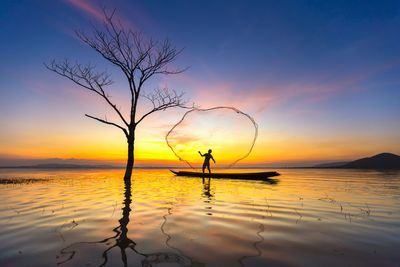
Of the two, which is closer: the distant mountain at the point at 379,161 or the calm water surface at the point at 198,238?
the calm water surface at the point at 198,238

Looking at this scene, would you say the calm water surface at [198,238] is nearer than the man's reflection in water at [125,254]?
No

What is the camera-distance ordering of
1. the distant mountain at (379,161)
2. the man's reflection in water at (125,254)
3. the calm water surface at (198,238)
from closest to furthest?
the man's reflection in water at (125,254)
the calm water surface at (198,238)
the distant mountain at (379,161)

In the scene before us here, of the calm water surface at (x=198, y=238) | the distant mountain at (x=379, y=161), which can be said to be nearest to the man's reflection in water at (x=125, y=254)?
the calm water surface at (x=198, y=238)

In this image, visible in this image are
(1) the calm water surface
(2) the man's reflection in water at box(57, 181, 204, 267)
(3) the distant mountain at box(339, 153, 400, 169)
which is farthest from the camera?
(3) the distant mountain at box(339, 153, 400, 169)

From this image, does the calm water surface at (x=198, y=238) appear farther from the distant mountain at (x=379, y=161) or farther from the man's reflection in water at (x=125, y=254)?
the distant mountain at (x=379, y=161)

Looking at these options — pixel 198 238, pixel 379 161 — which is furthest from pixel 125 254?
pixel 379 161

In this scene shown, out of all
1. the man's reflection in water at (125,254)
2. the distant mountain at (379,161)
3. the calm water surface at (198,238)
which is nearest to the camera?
the man's reflection in water at (125,254)

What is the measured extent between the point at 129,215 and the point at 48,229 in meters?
1.99

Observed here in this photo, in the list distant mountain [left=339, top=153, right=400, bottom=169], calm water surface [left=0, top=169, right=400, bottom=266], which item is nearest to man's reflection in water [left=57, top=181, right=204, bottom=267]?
calm water surface [left=0, top=169, right=400, bottom=266]

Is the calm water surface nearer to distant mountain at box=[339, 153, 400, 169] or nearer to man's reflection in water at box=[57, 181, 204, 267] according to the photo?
man's reflection in water at box=[57, 181, 204, 267]

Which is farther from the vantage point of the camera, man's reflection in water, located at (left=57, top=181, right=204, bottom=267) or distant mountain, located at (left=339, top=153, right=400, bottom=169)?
distant mountain, located at (left=339, top=153, right=400, bottom=169)

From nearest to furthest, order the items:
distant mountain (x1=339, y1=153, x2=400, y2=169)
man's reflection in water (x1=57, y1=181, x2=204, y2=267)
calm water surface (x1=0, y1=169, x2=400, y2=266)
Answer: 1. man's reflection in water (x1=57, y1=181, x2=204, y2=267)
2. calm water surface (x1=0, y1=169, x2=400, y2=266)
3. distant mountain (x1=339, y1=153, x2=400, y2=169)

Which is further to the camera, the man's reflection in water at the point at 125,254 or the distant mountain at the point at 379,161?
the distant mountain at the point at 379,161

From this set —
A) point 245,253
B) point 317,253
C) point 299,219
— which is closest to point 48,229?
point 245,253
